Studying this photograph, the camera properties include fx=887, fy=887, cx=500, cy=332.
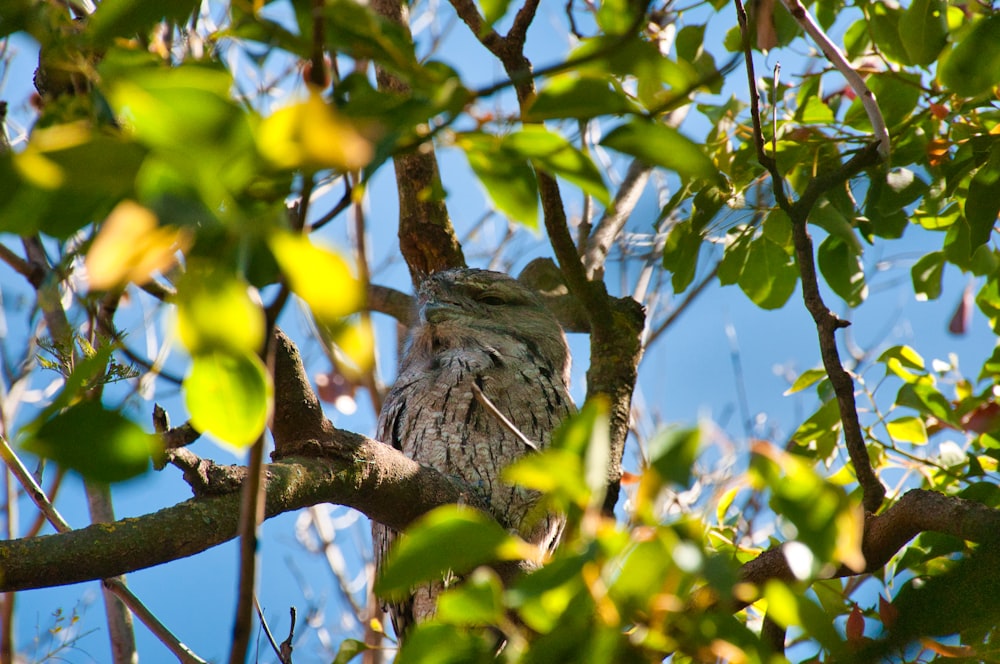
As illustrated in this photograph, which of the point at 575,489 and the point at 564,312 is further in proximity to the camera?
the point at 564,312

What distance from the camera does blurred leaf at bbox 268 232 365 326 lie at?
1.32ft

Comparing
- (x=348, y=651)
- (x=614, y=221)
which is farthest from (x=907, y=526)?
(x=614, y=221)

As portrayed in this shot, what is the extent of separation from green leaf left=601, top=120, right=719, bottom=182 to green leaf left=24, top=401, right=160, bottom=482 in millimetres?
330

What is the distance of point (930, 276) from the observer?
2.19 meters

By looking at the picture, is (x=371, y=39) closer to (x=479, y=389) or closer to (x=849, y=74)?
(x=849, y=74)

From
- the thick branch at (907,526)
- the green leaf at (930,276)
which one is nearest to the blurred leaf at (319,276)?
the thick branch at (907,526)

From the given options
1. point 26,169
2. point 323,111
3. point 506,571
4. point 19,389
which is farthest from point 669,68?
point 19,389

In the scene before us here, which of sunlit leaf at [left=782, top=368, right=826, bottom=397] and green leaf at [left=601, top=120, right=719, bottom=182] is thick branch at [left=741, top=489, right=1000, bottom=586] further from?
green leaf at [left=601, top=120, right=719, bottom=182]

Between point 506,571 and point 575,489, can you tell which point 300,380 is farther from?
point 575,489

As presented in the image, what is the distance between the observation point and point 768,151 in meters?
1.95

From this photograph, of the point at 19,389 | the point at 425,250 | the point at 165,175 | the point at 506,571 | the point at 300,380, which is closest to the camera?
the point at 165,175

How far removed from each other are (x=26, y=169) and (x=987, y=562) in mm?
652

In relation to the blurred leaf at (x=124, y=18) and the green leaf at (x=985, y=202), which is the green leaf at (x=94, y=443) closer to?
the blurred leaf at (x=124, y=18)

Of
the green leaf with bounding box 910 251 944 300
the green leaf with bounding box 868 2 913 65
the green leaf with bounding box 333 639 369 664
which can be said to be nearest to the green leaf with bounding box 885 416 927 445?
the green leaf with bounding box 910 251 944 300
